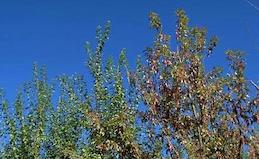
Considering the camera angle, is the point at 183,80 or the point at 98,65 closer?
the point at 183,80

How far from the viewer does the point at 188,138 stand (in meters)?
8.70

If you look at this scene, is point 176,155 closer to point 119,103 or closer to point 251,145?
point 251,145

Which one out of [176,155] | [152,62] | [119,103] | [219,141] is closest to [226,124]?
[219,141]

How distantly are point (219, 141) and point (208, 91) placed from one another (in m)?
0.80

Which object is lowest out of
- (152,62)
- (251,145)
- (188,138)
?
(251,145)

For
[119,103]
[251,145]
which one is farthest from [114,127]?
[119,103]

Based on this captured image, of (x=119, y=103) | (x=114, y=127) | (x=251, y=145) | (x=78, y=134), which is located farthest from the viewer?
(x=78, y=134)

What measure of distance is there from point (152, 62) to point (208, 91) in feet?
3.81

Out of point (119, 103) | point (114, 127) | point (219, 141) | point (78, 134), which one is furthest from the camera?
point (78, 134)

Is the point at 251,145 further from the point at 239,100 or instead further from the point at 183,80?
the point at 183,80

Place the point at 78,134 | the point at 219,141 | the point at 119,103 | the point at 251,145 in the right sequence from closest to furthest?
the point at 251,145
the point at 219,141
the point at 119,103
the point at 78,134

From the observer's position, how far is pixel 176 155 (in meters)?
8.48

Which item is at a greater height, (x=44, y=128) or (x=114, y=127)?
(x=44, y=128)

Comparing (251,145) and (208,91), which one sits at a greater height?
(208,91)
